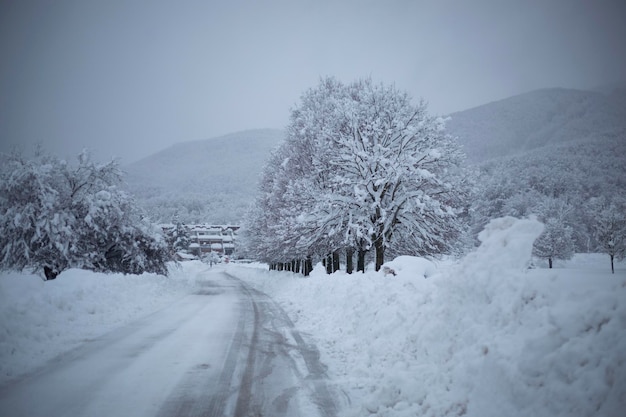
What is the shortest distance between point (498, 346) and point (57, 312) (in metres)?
11.3

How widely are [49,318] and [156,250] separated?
16.4m

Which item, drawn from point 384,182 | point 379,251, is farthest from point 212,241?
point 384,182

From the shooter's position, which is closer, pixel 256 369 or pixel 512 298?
pixel 512 298

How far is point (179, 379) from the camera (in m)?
5.52

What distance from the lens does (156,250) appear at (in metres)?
24.9

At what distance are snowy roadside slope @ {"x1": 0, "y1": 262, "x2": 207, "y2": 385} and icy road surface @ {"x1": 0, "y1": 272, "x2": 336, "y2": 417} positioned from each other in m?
0.52

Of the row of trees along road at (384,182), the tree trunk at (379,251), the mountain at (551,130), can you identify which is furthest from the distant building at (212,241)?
the tree trunk at (379,251)

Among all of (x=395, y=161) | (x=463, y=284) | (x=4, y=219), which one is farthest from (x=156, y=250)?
(x=463, y=284)

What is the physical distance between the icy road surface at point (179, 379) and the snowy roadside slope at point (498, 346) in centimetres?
70

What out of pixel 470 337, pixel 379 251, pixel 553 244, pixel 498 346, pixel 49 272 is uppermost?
pixel 553 244

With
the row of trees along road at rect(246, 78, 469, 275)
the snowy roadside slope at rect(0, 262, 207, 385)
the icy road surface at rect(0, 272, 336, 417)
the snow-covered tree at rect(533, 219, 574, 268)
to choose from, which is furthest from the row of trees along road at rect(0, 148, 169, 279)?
the snow-covered tree at rect(533, 219, 574, 268)

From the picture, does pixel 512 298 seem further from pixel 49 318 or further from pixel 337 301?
pixel 49 318

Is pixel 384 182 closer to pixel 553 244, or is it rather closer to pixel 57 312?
pixel 57 312

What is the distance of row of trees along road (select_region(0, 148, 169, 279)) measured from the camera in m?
18.6
